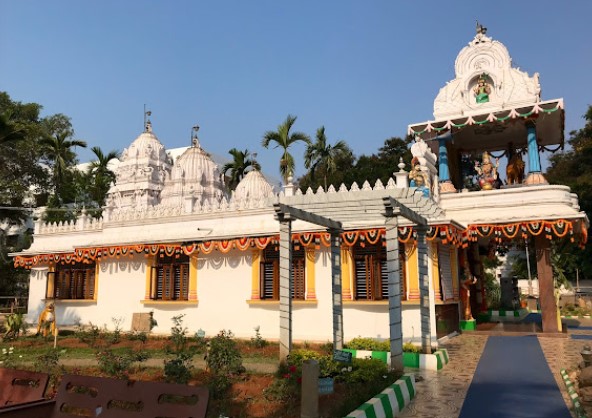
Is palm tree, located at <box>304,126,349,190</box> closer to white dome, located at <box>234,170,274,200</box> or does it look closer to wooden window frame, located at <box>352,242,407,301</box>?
white dome, located at <box>234,170,274,200</box>

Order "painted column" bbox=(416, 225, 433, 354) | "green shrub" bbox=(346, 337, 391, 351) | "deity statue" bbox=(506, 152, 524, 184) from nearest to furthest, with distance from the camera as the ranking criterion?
1. "painted column" bbox=(416, 225, 433, 354)
2. "green shrub" bbox=(346, 337, 391, 351)
3. "deity statue" bbox=(506, 152, 524, 184)

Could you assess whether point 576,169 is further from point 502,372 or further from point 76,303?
point 76,303

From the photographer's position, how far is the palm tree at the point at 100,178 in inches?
1309

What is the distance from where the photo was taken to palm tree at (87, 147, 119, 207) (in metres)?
33.3

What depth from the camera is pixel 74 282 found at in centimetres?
1794

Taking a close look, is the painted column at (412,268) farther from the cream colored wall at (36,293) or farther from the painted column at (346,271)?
the cream colored wall at (36,293)

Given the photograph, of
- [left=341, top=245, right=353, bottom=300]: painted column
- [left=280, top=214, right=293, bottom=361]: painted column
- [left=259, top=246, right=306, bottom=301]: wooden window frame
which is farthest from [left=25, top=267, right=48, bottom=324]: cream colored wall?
[left=280, top=214, right=293, bottom=361]: painted column

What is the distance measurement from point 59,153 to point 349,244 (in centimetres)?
2780

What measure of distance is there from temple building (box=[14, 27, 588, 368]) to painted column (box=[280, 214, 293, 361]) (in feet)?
0.14

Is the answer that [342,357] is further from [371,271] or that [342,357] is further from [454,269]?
[454,269]

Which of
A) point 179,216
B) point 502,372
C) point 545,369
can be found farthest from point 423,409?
point 179,216

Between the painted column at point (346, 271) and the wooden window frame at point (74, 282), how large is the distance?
978cm

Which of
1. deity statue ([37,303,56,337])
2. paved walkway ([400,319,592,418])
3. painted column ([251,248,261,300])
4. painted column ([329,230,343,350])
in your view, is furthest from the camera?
deity statue ([37,303,56,337])

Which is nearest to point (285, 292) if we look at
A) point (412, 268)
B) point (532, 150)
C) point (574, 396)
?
point (412, 268)
